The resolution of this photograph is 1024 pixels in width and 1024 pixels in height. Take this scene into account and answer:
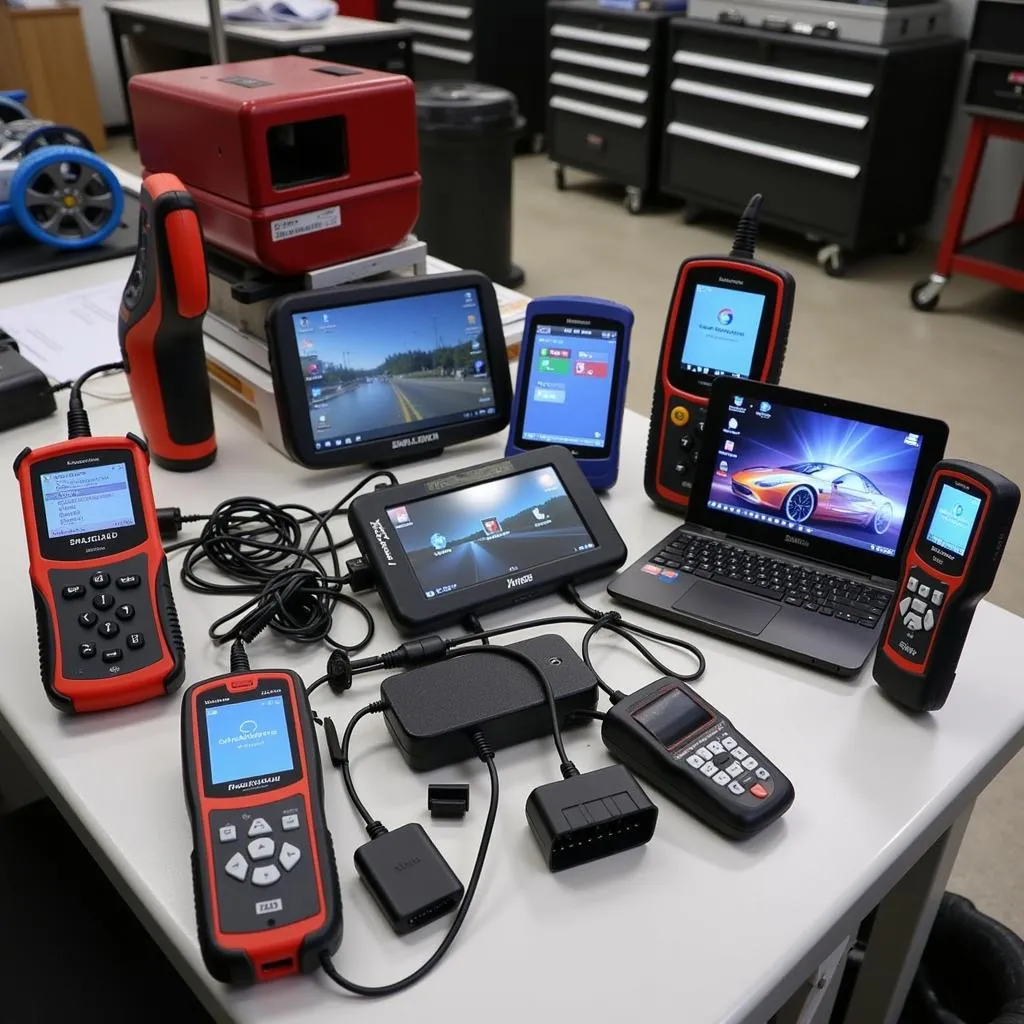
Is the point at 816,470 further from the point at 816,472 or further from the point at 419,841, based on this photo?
the point at 419,841

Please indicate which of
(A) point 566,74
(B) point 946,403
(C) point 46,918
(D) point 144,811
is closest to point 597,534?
(D) point 144,811

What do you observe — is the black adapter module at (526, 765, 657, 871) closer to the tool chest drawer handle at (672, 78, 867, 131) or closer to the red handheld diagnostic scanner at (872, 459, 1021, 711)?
the red handheld diagnostic scanner at (872, 459, 1021, 711)

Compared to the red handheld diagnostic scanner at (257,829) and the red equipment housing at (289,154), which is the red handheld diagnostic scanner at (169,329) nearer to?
the red equipment housing at (289,154)

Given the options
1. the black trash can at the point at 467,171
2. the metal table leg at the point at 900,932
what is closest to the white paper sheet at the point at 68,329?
the metal table leg at the point at 900,932

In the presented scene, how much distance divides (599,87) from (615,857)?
11.2 feet

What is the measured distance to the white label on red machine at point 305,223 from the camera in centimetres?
107

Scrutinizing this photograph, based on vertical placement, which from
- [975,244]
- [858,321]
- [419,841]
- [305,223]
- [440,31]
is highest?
[305,223]

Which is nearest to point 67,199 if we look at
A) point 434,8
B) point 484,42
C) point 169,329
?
point 169,329

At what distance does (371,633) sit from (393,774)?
16 cm

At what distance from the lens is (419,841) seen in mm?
617

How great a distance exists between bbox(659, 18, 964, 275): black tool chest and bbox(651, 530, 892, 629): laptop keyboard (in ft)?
7.62

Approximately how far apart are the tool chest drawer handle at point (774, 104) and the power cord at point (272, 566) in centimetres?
235

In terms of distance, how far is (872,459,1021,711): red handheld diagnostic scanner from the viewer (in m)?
0.67

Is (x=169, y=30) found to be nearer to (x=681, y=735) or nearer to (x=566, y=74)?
(x=566, y=74)
